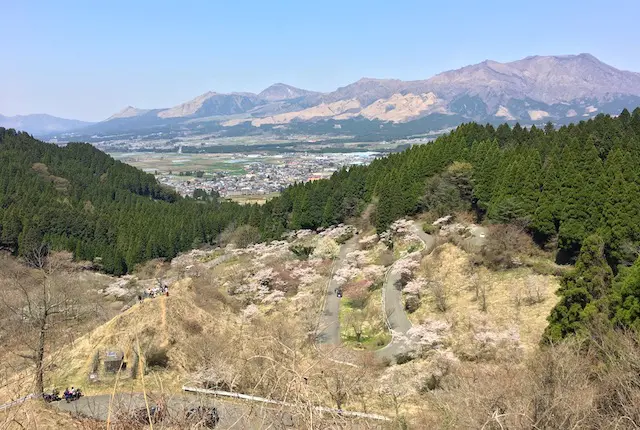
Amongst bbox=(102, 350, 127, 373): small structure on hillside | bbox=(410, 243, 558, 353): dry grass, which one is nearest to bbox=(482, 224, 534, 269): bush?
bbox=(410, 243, 558, 353): dry grass

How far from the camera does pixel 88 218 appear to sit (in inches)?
2302

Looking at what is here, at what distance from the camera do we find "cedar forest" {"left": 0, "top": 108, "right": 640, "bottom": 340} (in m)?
18.2

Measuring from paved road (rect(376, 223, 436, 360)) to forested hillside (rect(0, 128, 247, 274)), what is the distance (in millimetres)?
27722

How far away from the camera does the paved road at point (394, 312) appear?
22219 millimetres

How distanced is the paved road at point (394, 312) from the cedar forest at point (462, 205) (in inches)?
253

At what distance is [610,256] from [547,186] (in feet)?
22.8

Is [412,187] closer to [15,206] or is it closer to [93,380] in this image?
[93,380]

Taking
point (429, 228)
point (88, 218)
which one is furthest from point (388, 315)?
point (88, 218)

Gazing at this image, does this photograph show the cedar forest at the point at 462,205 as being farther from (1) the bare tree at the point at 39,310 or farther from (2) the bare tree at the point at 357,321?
(1) the bare tree at the point at 39,310

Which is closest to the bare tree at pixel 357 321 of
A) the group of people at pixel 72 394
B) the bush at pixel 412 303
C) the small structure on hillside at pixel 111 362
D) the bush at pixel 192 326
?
the bush at pixel 412 303

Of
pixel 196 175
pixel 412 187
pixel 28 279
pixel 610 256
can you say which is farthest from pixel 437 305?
pixel 196 175

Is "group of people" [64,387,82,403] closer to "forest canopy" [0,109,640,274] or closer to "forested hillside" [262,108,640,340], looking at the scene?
"forested hillside" [262,108,640,340]

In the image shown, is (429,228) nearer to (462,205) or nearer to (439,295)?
(462,205)

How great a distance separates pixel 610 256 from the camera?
22.9m
